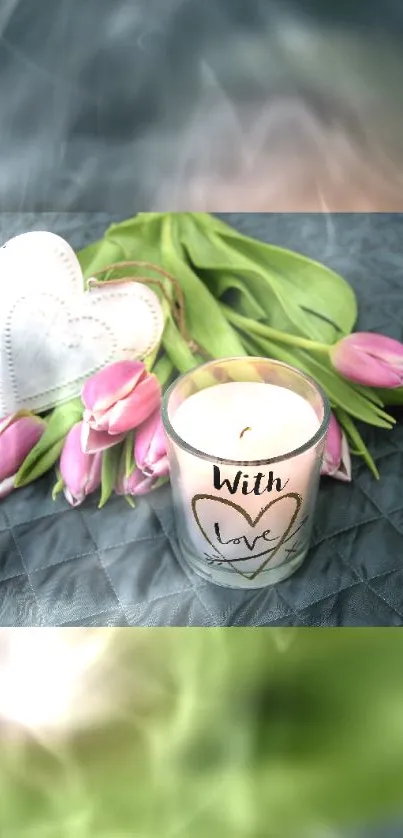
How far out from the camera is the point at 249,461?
0.36m

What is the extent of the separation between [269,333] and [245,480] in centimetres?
12

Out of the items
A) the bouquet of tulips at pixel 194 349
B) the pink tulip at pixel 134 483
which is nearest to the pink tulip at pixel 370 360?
the bouquet of tulips at pixel 194 349

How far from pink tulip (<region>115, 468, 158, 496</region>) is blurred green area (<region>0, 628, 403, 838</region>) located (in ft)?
0.25

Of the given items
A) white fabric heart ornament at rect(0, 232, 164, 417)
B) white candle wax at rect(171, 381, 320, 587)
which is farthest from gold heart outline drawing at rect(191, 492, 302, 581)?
white fabric heart ornament at rect(0, 232, 164, 417)

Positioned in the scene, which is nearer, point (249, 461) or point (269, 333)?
point (249, 461)

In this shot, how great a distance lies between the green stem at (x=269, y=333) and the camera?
1.49ft

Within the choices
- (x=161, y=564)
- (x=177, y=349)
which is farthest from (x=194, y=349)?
(x=161, y=564)

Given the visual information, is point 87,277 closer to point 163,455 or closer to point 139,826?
point 163,455

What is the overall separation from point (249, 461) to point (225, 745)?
0.10 m

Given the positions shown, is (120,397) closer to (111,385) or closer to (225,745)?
(111,385)

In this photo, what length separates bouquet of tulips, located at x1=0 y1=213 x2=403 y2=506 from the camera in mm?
416

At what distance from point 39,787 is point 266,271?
29cm

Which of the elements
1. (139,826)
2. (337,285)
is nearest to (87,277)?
(337,285)

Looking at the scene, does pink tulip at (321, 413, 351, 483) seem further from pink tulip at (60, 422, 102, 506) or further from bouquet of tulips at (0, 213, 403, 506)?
pink tulip at (60, 422, 102, 506)
